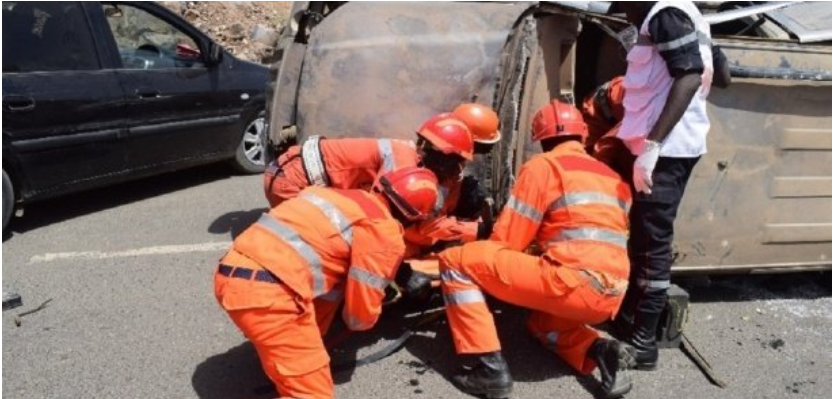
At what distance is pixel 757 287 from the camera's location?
13.9 ft

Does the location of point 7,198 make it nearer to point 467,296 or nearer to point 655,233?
point 467,296

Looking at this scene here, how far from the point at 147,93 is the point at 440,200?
299 centimetres

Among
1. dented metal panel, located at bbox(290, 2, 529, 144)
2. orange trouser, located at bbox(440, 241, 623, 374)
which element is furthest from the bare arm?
dented metal panel, located at bbox(290, 2, 529, 144)

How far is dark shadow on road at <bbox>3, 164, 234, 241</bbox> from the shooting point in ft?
17.2

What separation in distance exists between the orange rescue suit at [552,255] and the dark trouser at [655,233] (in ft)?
0.60

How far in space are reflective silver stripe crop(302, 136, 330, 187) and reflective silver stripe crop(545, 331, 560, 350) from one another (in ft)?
4.38

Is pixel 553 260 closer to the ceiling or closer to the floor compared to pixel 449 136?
closer to the floor

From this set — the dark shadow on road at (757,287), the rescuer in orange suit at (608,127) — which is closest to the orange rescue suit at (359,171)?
the rescuer in orange suit at (608,127)

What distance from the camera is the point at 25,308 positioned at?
387cm

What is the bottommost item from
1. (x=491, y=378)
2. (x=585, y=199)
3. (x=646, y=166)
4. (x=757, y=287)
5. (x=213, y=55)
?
(x=757, y=287)

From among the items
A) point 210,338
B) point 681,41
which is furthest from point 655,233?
point 210,338

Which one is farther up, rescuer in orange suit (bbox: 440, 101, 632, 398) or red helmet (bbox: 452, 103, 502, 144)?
red helmet (bbox: 452, 103, 502, 144)

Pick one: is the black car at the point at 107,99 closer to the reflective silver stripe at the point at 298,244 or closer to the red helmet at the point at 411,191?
the reflective silver stripe at the point at 298,244

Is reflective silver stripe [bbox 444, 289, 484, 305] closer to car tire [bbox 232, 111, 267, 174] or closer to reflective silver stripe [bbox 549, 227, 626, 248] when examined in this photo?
reflective silver stripe [bbox 549, 227, 626, 248]
